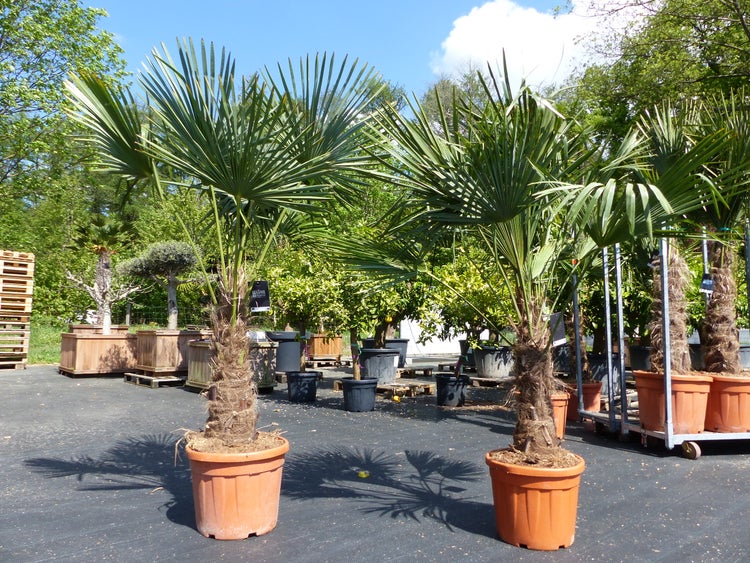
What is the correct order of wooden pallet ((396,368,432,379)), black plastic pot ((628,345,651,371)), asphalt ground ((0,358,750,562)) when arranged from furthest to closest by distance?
wooden pallet ((396,368,432,379))
black plastic pot ((628,345,651,371))
asphalt ground ((0,358,750,562))

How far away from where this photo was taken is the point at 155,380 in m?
10.8

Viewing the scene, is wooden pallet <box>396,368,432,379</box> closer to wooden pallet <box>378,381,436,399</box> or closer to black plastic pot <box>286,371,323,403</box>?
wooden pallet <box>378,381,436,399</box>

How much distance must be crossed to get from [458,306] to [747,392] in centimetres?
398

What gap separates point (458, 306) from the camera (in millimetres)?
8875

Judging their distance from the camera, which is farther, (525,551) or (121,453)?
(121,453)

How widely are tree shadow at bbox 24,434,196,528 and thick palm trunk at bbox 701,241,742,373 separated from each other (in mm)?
5399

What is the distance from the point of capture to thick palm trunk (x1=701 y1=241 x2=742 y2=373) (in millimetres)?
6113

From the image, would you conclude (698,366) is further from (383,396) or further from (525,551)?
(525,551)

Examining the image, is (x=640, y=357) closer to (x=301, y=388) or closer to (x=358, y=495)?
(x=301, y=388)

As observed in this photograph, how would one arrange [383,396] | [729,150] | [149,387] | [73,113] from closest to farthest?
[73,113] < [729,150] < [383,396] < [149,387]

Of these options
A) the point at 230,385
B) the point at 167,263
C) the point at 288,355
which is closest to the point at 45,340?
the point at 167,263

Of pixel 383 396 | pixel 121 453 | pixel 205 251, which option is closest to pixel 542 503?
pixel 121 453

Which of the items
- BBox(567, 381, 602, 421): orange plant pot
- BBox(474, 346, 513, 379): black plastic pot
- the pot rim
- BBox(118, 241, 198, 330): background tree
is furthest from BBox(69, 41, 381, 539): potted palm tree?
BBox(118, 241, 198, 330): background tree

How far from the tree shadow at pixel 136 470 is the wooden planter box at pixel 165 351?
5196mm
